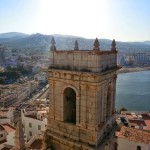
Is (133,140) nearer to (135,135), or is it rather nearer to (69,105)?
(135,135)

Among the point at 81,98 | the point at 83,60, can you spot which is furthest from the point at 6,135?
the point at 83,60

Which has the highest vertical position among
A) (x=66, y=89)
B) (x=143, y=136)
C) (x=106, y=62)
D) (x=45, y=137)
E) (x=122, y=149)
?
(x=106, y=62)

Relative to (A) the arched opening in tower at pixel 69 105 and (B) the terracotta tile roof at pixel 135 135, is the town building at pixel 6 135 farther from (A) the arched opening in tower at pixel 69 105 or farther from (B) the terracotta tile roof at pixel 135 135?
(A) the arched opening in tower at pixel 69 105

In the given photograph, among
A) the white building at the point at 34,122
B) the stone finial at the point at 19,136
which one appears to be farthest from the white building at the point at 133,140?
the white building at the point at 34,122

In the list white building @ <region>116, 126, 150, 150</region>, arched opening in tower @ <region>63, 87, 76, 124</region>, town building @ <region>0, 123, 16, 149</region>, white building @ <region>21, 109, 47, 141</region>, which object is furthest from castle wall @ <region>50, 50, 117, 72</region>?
white building @ <region>21, 109, 47, 141</region>

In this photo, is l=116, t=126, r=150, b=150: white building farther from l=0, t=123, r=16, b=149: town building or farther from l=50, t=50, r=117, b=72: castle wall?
l=0, t=123, r=16, b=149: town building

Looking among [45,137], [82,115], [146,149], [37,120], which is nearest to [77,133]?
[82,115]

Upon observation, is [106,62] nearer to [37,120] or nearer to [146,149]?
[146,149]

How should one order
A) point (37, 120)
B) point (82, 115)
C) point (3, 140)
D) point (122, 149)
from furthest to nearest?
1. point (37, 120)
2. point (3, 140)
3. point (122, 149)
4. point (82, 115)
